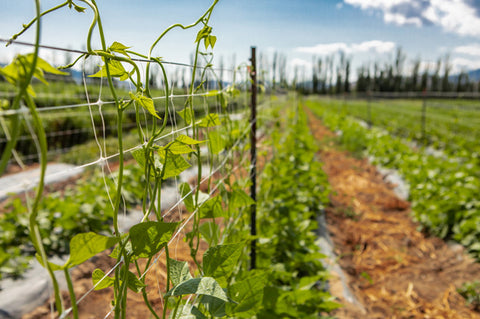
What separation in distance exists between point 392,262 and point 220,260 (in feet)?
9.09

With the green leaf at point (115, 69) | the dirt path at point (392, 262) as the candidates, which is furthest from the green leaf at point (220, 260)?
the dirt path at point (392, 262)

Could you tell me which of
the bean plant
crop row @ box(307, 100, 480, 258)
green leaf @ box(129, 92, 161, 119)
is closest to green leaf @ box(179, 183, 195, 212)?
the bean plant

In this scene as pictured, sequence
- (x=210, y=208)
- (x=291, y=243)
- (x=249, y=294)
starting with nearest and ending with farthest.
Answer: (x=249, y=294) < (x=210, y=208) < (x=291, y=243)

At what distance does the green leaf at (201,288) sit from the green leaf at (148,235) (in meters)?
0.13

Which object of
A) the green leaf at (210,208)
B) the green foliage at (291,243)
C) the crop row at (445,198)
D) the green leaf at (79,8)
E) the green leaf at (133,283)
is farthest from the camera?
the crop row at (445,198)

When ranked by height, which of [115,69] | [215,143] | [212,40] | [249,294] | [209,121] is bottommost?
[249,294]

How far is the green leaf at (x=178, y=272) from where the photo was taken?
0.88m

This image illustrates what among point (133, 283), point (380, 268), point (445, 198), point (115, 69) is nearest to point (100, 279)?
point (133, 283)

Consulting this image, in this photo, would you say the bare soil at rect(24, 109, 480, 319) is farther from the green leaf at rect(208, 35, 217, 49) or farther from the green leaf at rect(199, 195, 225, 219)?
the green leaf at rect(208, 35, 217, 49)

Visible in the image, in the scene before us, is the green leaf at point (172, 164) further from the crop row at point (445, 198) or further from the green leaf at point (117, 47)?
the crop row at point (445, 198)

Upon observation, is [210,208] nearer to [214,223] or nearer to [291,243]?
[214,223]

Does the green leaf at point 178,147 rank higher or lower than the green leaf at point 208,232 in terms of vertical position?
higher

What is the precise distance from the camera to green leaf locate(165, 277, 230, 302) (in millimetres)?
740

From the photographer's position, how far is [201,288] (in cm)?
76
